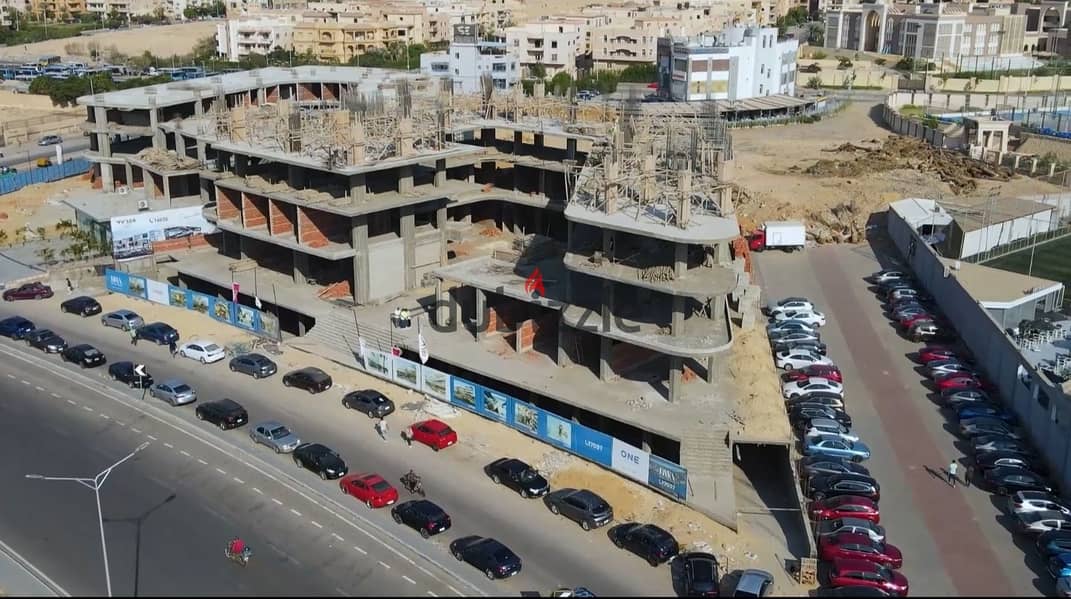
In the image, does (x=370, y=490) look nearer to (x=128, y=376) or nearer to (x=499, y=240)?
(x=128, y=376)

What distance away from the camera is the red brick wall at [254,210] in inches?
2274

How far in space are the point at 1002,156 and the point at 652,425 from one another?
222 ft

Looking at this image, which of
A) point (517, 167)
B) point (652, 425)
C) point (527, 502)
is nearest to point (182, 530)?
point (527, 502)

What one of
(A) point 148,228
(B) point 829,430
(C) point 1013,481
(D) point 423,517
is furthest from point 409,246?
Answer: (C) point 1013,481

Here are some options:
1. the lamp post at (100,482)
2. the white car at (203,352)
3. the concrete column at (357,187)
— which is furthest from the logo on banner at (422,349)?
the lamp post at (100,482)

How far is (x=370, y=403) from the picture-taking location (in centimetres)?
4450

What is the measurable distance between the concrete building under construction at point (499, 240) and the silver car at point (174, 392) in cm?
791

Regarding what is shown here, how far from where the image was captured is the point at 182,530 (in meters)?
34.6

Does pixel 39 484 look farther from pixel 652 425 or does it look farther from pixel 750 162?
pixel 750 162

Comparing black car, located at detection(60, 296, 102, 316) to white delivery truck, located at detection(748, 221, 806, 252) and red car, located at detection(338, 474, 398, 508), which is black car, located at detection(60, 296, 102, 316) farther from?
white delivery truck, located at detection(748, 221, 806, 252)

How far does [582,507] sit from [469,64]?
98595 millimetres

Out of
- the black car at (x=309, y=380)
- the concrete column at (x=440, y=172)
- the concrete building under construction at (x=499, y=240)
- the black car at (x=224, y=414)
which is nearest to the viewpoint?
the concrete building under construction at (x=499, y=240)

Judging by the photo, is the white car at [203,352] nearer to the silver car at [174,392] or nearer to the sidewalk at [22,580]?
the silver car at [174,392]

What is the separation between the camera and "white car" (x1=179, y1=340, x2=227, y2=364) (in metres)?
50.2
